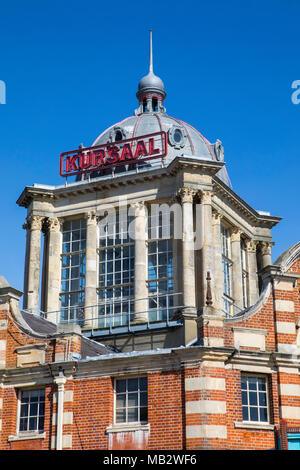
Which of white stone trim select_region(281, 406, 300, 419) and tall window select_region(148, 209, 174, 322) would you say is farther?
tall window select_region(148, 209, 174, 322)

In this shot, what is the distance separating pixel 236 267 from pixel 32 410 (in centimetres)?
2373

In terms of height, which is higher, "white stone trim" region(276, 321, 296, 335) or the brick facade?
"white stone trim" region(276, 321, 296, 335)

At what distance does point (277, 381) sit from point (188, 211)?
20.2 metres

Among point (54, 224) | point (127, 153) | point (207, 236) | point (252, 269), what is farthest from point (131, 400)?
point (252, 269)

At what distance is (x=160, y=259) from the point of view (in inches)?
1875

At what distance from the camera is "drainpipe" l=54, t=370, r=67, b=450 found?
27891mm

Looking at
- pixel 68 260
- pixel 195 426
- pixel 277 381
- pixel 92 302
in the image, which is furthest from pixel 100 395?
pixel 68 260

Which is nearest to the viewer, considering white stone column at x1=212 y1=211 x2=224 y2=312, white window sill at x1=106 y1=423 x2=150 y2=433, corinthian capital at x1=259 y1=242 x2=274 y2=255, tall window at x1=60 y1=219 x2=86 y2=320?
white window sill at x1=106 y1=423 x2=150 y2=433

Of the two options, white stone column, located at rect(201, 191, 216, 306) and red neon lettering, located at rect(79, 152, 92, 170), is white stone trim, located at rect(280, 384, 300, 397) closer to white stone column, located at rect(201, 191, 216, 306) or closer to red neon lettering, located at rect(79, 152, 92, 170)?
white stone column, located at rect(201, 191, 216, 306)

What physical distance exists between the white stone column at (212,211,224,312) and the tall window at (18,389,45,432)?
56.2 ft

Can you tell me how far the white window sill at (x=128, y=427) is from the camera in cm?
2727

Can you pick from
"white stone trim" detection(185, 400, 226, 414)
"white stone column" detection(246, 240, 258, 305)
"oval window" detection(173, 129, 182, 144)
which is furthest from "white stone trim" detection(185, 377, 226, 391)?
"oval window" detection(173, 129, 182, 144)

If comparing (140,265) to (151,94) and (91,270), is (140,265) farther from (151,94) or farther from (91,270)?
(151,94)
